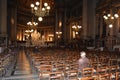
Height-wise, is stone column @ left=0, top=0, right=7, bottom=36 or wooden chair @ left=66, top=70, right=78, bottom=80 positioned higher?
stone column @ left=0, top=0, right=7, bottom=36

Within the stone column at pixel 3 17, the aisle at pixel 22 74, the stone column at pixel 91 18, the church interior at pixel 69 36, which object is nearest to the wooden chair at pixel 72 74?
the church interior at pixel 69 36

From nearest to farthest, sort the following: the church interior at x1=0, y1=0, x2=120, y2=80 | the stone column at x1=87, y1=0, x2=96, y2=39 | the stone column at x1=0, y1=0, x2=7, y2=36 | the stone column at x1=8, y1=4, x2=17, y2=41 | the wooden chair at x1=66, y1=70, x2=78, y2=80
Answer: the wooden chair at x1=66, y1=70, x2=78, y2=80 → the church interior at x1=0, y1=0, x2=120, y2=80 → the stone column at x1=87, y1=0, x2=96, y2=39 → the stone column at x1=0, y1=0, x2=7, y2=36 → the stone column at x1=8, y1=4, x2=17, y2=41

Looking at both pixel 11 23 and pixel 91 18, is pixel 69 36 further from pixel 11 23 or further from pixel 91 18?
pixel 91 18

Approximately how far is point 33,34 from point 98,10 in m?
14.7

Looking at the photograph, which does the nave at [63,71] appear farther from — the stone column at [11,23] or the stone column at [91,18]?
the stone column at [11,23]

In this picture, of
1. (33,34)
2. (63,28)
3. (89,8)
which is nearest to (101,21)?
(89,8)

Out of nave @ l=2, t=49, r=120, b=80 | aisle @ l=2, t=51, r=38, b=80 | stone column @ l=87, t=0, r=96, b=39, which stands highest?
stone column @ l=87, t=0, r=96, b=39

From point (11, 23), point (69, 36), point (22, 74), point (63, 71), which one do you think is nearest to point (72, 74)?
point (63, 71)

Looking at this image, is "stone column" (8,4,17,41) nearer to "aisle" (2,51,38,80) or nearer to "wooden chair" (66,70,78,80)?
"aisle" (2,51,38,80)

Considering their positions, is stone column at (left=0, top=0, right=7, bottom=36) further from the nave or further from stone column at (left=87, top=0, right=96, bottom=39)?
the nave

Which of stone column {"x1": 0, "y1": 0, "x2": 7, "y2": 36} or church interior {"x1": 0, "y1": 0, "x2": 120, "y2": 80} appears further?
stone column {"x1": 0, "y1": 0, "x2": 7, "y2": 36}

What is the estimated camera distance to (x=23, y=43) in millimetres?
47625

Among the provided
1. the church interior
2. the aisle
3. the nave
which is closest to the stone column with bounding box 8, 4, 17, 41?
the church interior

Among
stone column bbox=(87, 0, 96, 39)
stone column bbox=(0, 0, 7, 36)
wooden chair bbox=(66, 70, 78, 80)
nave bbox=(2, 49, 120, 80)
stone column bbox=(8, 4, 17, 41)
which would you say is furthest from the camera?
stone column bbox=(8, 4, 17, 41)
